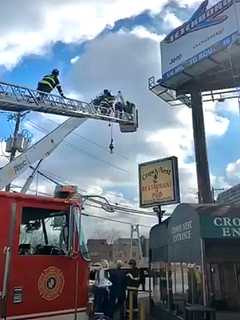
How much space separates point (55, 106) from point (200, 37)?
49.1 feet

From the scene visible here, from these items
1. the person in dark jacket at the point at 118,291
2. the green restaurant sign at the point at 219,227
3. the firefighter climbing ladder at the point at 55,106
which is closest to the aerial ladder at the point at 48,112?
the firefighter climbing ladder at the point at 55,106

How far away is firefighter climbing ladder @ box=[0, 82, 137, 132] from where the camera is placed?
17.0 metres

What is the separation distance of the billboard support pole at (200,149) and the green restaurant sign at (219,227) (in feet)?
65.5

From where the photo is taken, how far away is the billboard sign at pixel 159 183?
25.8 meters

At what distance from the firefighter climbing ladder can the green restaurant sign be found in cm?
922

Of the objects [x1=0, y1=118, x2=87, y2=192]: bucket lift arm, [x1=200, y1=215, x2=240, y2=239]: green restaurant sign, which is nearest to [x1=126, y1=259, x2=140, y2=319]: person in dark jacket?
[x1=200, y1=215, x2=240, y2=239]: green restaurant sign

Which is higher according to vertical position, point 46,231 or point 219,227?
point 219,227

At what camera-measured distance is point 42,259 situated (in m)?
6.54

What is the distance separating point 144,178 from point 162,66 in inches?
394

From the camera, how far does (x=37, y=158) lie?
47.6ft

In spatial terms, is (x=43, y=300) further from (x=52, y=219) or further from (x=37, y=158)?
(x=37, y=158)

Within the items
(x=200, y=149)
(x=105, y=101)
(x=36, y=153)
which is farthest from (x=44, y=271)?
(x=200, y=149)

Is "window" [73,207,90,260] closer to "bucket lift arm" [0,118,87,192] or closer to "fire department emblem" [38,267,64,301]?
"fire department emblem" [38,267,64,301]

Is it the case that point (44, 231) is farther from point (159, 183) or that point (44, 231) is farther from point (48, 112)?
point (159, 183)
